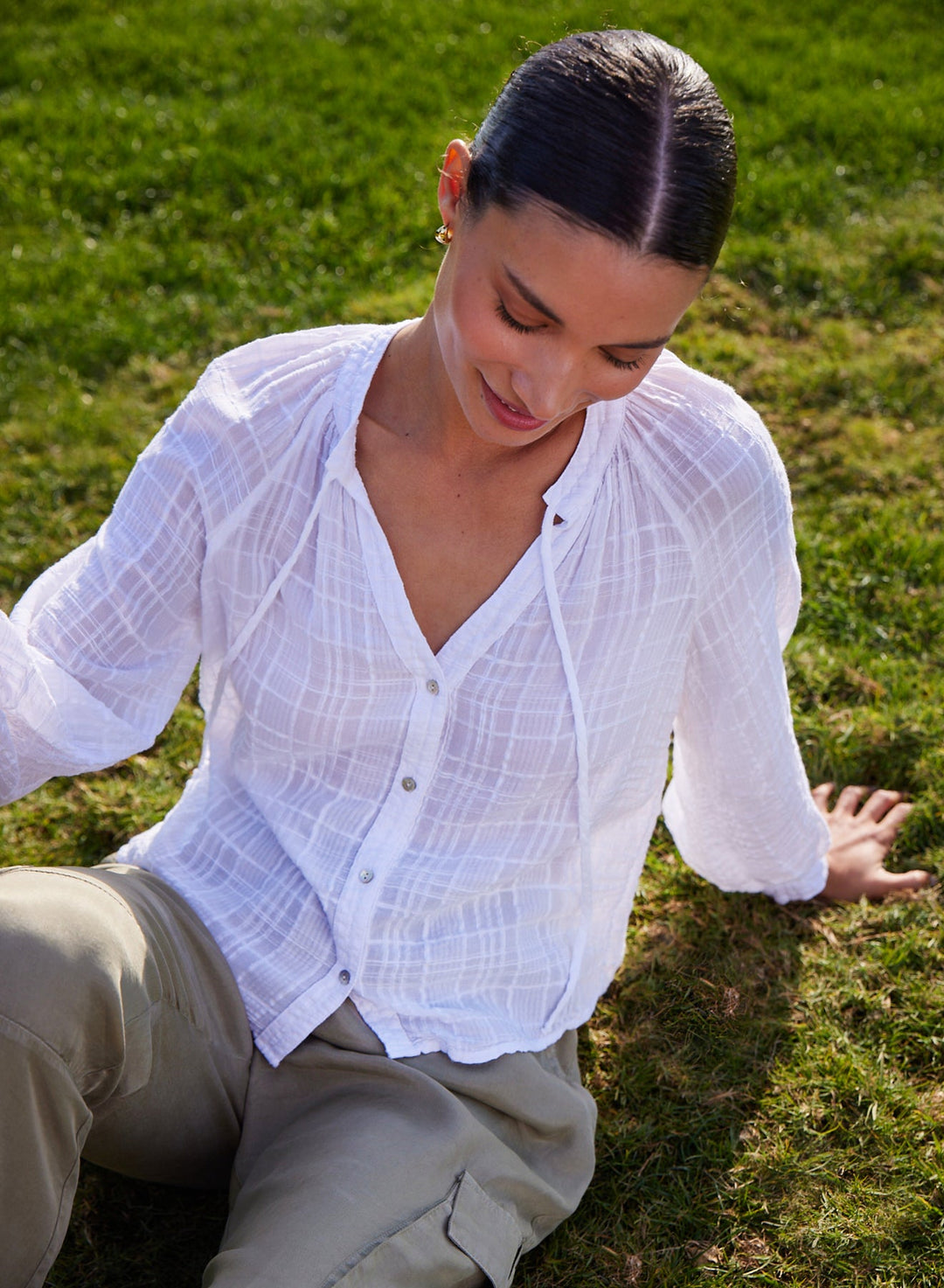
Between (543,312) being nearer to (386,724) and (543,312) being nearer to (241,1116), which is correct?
(386,724)

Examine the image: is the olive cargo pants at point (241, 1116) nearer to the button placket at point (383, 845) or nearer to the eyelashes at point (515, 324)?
the button placket at point (383, 845)

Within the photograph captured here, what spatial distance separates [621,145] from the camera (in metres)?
1.70

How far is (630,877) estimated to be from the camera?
2.45 metres

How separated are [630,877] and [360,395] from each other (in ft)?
3.35

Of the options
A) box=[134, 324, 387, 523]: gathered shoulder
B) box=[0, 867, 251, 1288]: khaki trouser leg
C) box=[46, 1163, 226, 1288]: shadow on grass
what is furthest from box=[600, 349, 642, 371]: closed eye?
box=[46, 1163, 226, 1288]: shadow on grass

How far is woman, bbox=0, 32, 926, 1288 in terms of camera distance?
1.97 metres

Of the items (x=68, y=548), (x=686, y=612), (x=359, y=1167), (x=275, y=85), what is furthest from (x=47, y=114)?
(x=359, y=1167)

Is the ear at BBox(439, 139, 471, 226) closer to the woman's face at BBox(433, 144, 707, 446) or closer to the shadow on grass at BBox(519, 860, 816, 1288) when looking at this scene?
the woman's face at BBox(433, 144, 707, 446)

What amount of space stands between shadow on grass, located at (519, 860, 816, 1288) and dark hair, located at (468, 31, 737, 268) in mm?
1638

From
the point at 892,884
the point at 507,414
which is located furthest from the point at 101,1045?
the point at 892,884

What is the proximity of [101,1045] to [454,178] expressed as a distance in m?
1.36

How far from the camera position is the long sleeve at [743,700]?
214cm

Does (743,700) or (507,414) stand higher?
(507,414)

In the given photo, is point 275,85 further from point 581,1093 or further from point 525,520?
point 581,1093
